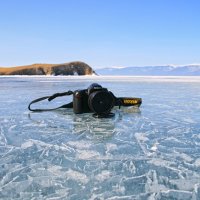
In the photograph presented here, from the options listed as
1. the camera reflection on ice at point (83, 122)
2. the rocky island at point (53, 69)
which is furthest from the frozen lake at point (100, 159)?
the rocky island at point (53, 69)

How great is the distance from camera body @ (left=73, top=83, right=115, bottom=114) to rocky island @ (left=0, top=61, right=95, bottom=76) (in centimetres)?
7001

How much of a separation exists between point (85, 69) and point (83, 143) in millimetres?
77786

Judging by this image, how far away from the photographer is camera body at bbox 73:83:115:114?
4348 millimetres

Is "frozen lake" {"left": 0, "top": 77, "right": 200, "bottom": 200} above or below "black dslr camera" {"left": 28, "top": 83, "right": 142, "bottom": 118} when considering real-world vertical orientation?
below

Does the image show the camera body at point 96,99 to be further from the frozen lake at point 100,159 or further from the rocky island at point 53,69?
the rocky island at point 53,69

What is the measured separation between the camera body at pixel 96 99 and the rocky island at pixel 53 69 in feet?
230

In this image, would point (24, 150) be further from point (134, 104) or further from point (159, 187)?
point (134, 104)

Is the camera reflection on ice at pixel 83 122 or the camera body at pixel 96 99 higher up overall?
the camera body at pixel 96 99

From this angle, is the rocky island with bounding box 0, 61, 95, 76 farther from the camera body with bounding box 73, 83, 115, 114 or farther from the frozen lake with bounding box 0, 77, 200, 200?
the frozen lake with bounding box 0, 77, 200, 200

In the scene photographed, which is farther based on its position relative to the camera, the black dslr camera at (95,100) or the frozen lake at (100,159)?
the black dslr camera at (95,100)

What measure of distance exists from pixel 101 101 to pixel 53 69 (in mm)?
75067

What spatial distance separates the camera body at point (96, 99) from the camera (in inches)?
171

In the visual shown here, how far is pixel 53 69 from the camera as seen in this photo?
78.2 meters

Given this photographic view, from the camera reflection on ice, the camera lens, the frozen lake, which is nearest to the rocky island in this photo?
the camera reflection on ice
